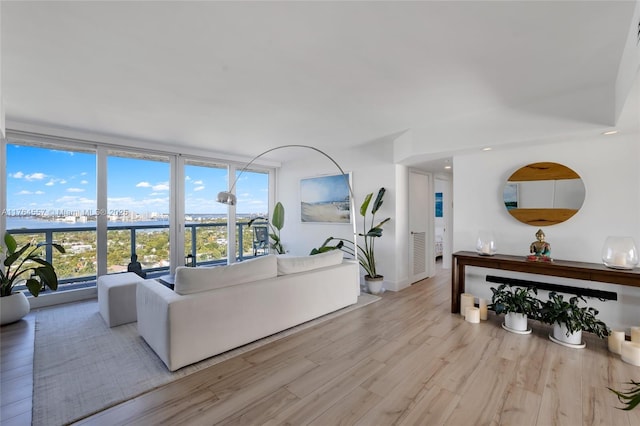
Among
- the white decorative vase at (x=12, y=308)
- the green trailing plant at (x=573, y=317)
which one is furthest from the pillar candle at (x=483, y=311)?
the white decorative vase at (x=12, y=308)

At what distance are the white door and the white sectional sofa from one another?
2201 millimetres

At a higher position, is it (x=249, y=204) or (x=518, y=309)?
(x=249, y=204)

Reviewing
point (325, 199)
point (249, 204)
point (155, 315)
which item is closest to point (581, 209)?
point (325, 199)

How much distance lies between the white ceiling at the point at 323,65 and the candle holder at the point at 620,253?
1.07 m

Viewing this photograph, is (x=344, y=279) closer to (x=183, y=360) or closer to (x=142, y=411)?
(x=183, y=360)

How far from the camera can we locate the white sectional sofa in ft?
7.32

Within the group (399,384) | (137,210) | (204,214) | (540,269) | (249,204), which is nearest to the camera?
(399,384)

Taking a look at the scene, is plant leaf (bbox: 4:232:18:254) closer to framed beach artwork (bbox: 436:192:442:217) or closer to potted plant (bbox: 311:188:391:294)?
potted plant (bbox: 311:188:391:294)

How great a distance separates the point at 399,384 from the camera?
6.77 ft

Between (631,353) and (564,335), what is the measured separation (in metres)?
0.43

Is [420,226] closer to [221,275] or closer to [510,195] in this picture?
[510,195]

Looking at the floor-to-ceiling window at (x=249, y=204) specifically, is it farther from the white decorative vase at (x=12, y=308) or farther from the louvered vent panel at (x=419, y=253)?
the louvered vent panel at (x=419, y=253)

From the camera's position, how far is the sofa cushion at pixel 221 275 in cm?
233

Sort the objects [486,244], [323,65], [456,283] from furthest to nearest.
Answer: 1. [456,283]
2. [486,244]
3. [323,65]
